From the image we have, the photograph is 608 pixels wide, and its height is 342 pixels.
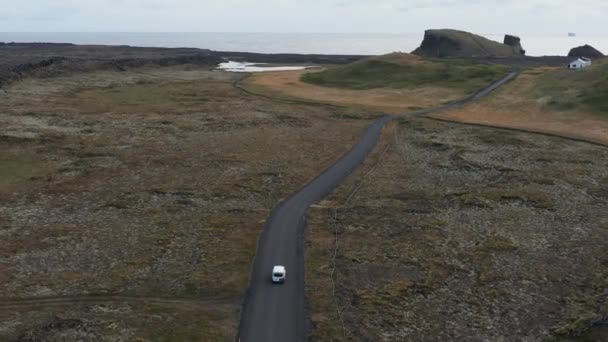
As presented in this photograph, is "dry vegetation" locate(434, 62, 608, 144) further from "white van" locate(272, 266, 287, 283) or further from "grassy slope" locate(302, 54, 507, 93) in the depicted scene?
"white van" locate(272, 266, 287, 283)

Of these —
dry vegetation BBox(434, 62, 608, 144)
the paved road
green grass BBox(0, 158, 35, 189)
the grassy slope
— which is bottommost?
the paved road

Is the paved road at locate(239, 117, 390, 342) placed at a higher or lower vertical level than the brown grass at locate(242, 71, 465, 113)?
lower

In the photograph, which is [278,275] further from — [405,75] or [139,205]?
[405,75]

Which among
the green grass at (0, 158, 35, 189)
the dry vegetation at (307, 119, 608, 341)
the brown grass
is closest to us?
the dry vegetation at (307, 119, 608, 341)

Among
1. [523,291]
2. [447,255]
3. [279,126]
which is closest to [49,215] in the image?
[447,255]

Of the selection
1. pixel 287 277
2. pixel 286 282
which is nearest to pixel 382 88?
pixel 287 277

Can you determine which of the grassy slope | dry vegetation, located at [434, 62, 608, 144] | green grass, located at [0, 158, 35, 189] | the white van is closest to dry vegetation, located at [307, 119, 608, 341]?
the white van

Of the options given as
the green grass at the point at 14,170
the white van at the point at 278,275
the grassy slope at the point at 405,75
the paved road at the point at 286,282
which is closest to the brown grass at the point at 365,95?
the grassy slope at the point at 405,75

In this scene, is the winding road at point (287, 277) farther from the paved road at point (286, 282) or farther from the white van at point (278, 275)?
the white van at point (278, 275)

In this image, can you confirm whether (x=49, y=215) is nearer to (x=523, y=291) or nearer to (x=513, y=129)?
(x=523, y=291)
